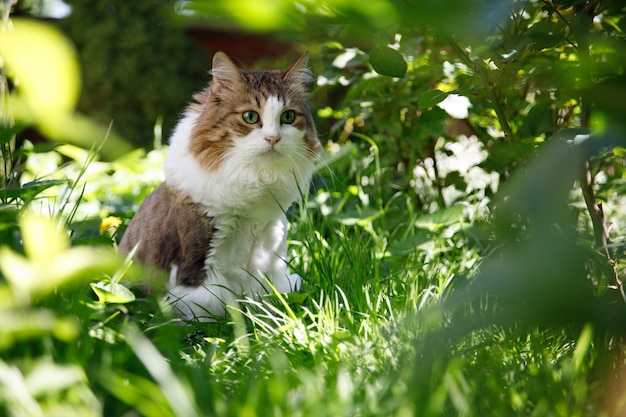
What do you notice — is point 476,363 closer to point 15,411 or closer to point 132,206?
point 15,411

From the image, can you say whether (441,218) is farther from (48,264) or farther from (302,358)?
(48,264)

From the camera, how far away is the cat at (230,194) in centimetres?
221

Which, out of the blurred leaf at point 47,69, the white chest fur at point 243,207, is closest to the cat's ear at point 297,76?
the white chest fur at point 243,207

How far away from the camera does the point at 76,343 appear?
3.96 feet

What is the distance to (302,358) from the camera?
1618mm

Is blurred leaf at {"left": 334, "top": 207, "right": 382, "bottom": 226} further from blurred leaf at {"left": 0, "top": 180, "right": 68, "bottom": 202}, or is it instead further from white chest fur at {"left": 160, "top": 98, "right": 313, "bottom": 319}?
blurred leaf at {"left": 0, "top": 180, "right": 68, "bottom": 202}

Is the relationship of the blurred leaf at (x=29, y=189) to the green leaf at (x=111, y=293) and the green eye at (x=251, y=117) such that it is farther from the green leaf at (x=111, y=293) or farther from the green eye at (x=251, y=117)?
the green eye at (x=251, y=117)

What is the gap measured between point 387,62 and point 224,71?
1.10 meters

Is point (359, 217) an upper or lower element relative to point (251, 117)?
lower

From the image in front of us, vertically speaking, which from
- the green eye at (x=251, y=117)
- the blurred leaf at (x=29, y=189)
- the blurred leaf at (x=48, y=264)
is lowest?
the blurred leaf at (x=29, y=189)

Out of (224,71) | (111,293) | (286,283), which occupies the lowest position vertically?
(286,283)

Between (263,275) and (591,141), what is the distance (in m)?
1.74

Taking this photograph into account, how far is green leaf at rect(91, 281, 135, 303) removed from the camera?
1.44 meters

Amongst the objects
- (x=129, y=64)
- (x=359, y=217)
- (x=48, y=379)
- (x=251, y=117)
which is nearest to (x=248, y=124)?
(x=251, y=117)
